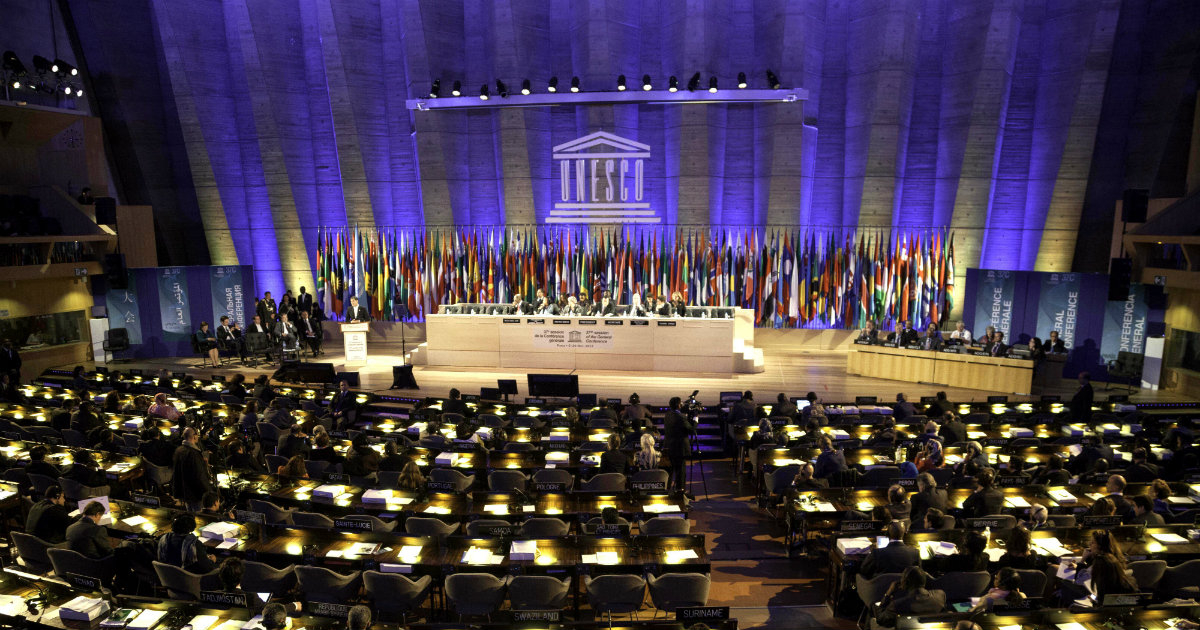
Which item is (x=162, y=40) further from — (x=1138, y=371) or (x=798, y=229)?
(x=1138, y=371)

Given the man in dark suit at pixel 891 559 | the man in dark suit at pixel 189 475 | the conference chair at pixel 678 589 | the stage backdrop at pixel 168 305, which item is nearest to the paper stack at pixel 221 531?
the man in dark suit at pixel 189 475

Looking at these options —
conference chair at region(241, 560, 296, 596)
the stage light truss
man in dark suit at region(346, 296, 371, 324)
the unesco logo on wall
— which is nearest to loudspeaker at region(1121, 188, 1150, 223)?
the stage light truss

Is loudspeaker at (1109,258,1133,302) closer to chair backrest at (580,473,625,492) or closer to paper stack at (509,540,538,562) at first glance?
chair backrest at (580,473,625,492)

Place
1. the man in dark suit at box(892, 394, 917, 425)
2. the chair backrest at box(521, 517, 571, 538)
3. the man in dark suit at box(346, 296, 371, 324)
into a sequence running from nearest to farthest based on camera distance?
the chair backrest at box(521, 517, 571, 538), the man in dark suit at box(892, 394, 917, 425), the man in dark suit at box(346, 296, 371, 324)

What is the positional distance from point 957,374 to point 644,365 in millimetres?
7587

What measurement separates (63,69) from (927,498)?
82.9ft

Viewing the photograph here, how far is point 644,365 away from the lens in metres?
17.8

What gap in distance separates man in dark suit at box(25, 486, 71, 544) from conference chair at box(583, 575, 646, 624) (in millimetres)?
5788

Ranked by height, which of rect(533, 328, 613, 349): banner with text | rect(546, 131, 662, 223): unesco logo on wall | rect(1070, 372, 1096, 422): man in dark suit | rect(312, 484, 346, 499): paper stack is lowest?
rect(312, 484, 346, 499): paper stack

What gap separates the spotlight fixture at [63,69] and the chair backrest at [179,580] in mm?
20618

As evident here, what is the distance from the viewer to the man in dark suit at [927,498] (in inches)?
312

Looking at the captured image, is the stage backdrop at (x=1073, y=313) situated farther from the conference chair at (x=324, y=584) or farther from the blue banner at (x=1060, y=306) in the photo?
the conference chair at (x=324, y=584)

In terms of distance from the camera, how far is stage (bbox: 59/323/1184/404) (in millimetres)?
16016

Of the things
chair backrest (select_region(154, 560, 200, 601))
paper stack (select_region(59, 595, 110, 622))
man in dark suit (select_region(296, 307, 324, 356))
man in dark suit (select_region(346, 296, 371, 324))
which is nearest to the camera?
paper stack (select_region(59, 595, 110, 622))
